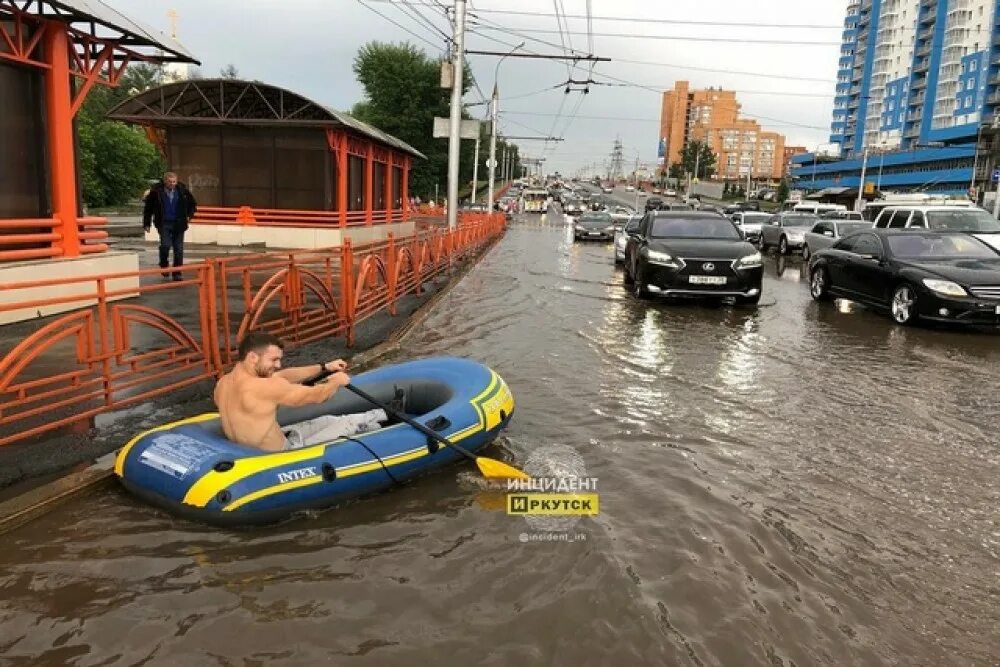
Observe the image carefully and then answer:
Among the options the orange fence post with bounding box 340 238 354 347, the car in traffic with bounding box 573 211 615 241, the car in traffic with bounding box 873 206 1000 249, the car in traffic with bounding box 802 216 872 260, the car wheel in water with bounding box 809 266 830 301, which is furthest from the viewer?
the car in traffic with bounding box 573 211 615 241

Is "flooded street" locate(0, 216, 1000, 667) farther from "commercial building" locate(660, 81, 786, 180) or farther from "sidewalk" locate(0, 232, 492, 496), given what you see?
"commercial building" locate(660, 81, 786, 180)

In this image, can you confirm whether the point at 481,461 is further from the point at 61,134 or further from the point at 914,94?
the point at 914,94

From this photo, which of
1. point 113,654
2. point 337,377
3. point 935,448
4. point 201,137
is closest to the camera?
point 113,654

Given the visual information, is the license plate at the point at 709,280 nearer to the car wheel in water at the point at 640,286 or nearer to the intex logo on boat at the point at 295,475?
the car wheel in water at the point at 640,286

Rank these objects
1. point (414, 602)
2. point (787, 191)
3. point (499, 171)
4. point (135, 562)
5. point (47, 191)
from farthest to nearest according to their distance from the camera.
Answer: point (499, 171)
point (787, 191)
point (47, 191)
point (135, 562)
point (414, 602)

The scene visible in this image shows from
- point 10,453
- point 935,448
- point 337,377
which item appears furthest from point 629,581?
point 10,453

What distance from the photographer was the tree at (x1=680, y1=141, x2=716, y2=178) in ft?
427

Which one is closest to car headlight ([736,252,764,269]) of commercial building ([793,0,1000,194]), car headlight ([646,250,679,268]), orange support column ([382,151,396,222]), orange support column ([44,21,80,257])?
car headlight ([646,250,679,268])

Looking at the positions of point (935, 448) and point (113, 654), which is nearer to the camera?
point (113, 654)

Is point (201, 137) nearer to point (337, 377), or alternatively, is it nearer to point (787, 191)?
point (337, 377)

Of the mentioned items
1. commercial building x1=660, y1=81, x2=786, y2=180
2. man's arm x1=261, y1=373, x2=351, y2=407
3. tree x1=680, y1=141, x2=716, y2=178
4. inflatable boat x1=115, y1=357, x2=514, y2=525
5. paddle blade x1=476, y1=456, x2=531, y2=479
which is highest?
commercial building x1=660, y1=81, x2=786, y2=180

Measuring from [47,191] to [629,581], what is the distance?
9.71 m

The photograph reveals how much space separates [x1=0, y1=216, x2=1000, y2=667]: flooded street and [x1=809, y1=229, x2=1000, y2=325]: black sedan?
13.9 ft

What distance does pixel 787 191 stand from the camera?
365ft
